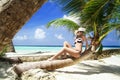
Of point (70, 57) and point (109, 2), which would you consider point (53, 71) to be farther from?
point (109, 2)

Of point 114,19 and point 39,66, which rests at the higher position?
point 114,19

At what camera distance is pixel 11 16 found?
39.0 inches

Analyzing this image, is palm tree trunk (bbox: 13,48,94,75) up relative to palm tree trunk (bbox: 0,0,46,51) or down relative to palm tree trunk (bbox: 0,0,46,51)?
down

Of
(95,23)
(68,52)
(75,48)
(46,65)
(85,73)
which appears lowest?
(85,73)

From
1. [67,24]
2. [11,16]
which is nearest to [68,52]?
[67,24]

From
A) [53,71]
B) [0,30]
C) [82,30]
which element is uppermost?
[82,30]

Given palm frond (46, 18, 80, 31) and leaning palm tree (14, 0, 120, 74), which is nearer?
leaning palm tree (14, 0, 120, 74)

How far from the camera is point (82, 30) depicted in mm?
7785

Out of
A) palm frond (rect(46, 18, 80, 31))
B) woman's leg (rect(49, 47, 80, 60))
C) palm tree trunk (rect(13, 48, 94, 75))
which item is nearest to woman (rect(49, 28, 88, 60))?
woman's leg (rect(49, 47, 80, 60))

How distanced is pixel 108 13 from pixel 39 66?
2.82 meters

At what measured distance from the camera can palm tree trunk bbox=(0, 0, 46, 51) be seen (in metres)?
0.97

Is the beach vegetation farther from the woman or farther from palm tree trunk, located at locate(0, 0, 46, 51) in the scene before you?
palm tree trunk, located at locate(0, 0, 46, 51)

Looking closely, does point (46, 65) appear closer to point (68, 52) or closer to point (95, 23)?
point (68, 52)

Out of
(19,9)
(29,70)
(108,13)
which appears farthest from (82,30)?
(19,9)
